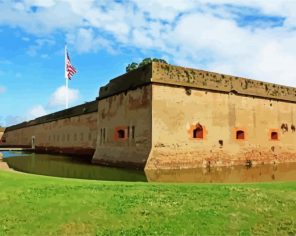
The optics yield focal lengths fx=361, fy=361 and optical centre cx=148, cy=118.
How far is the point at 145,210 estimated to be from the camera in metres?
6.09

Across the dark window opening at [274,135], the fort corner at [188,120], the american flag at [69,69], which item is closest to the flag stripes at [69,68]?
the american flag at [69,69]

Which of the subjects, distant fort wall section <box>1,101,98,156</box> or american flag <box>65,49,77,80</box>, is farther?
american flag <box>65,49,77,80</box>

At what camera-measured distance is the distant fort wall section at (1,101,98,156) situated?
83.5 ft

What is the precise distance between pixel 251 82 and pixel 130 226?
47.2 feet

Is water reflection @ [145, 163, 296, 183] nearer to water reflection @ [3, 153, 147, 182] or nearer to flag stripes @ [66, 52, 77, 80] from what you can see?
water reflection @ [3, 153, 147, 182]

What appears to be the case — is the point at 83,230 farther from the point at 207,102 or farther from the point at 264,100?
the point at 264,100

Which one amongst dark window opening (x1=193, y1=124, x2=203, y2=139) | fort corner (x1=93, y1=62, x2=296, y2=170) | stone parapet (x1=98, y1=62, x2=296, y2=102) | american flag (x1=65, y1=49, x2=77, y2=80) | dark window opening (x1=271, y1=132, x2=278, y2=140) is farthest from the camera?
american flag (x1=65, y1=49, x2=77, y2=80)

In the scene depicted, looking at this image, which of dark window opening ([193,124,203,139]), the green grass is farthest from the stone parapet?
the green grass

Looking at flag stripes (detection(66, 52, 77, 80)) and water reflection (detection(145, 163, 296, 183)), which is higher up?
flag stripes (detection(66, 52, 77, 80))

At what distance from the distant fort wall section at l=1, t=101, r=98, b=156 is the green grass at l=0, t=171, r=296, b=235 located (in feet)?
55.6

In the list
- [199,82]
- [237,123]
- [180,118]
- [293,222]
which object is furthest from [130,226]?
[237,123]

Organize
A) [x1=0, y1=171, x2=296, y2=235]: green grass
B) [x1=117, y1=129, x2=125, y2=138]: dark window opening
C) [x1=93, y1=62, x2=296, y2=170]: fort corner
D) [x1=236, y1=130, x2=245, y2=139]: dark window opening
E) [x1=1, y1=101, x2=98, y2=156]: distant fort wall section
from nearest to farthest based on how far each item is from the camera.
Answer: [x1=0, y1=171, x2=296, y2=235]: green grass, [x1=93, y1=62, x2=296, y2=170]: fort corner, [x1=117, y1=129, x2=125, y2=138]: dark window opening, [x1=236, y1=130, x2=245, y2=139]: dark window opening, [x1=1, y1=101, x2=98, y2=156]: distant fort wall section

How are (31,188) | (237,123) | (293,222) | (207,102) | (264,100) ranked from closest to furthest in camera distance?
1. (293,222)
2. (31,188)
3. (207,102)
4. (237,123)
5. (264,100)

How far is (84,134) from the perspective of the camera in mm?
26469
